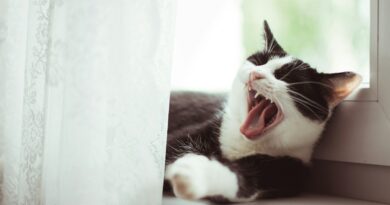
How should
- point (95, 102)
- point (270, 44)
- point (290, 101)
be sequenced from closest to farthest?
point (95, 102)
point (290, 101)
point (270, 44)

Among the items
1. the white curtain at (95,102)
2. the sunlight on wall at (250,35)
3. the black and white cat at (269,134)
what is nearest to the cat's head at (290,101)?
the black and white cat at (269,134)

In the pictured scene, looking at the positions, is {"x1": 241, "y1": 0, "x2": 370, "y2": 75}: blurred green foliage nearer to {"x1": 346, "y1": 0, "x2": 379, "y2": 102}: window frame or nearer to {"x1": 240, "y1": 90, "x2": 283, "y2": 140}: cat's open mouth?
{"x1": 346, "y1": 0, "x2": 379, "y2": 102}: window frame

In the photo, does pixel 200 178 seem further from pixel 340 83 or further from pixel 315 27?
pixel 315 27

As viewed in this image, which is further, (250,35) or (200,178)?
(250,35)

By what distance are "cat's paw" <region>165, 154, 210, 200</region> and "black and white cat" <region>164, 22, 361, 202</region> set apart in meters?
0.02


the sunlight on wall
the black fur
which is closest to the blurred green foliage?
the sunlight on wall

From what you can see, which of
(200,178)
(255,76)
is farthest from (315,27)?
(200,178)

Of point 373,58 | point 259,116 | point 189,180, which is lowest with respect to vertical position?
point 189,180

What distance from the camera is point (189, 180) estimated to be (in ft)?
2.23

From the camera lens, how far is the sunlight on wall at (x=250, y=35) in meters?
0.91

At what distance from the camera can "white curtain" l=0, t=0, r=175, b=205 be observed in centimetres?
67

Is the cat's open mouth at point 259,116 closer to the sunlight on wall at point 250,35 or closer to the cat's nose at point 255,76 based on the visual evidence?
the cat's nose at point 255,76

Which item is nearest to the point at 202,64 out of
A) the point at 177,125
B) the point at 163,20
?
the point at 177,125

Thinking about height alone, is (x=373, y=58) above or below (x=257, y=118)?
above
